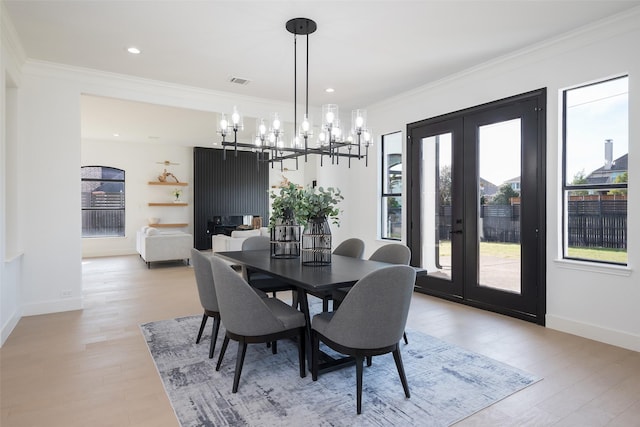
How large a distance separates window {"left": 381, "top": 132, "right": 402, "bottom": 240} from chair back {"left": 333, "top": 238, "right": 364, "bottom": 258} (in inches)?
64.8

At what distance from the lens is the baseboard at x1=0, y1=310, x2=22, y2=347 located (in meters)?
3.24

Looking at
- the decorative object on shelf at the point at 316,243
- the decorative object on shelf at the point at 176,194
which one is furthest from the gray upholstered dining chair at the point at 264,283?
the decorative object on shelf at the point at 176,194

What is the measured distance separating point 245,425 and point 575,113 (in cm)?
387

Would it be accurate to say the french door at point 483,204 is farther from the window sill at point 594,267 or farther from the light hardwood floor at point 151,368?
the light hardwood floor at point 151,368

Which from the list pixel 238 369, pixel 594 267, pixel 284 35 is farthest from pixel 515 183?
pixel 238 369

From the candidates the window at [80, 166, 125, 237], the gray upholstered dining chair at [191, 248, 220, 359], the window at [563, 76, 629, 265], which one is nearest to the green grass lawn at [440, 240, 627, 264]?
the window at [563, 76, 629, 265]

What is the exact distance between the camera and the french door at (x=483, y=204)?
12.5 ft

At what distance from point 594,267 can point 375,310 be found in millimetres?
2494

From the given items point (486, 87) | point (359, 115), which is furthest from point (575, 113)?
point (359, 115)

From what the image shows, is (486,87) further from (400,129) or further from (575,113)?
(400,129)

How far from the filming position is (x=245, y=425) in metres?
2.03

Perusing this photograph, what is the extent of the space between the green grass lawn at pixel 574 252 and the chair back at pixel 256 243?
7.56 ft

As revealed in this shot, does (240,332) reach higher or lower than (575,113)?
lower

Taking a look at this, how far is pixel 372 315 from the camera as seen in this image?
6.98 feet
